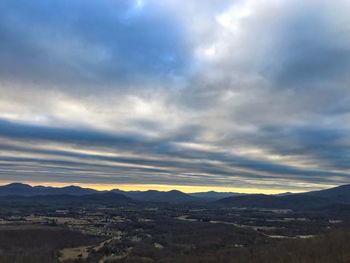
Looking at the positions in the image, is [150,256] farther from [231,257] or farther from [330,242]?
[330,242]

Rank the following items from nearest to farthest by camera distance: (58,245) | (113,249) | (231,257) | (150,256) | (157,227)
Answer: (231,257) → (150,256) → (113,249) → (58,245) → (157,227)

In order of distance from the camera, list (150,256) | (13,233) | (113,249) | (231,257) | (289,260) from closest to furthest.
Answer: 1. (289,260)
2. (231,257)
3. (150,256)
4. (113,249)
5. (13,233)

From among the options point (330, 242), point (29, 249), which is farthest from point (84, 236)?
point (330, 242)

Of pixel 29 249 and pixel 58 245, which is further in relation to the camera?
pixel 58 245

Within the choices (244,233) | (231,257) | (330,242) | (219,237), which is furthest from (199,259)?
(244,233)

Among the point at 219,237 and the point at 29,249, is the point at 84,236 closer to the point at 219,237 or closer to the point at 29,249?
the point at 29,249

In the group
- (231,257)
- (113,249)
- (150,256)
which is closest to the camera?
(231,257)

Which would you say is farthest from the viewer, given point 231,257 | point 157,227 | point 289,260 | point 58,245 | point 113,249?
point 157,227

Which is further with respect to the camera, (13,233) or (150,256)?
(13,233)
